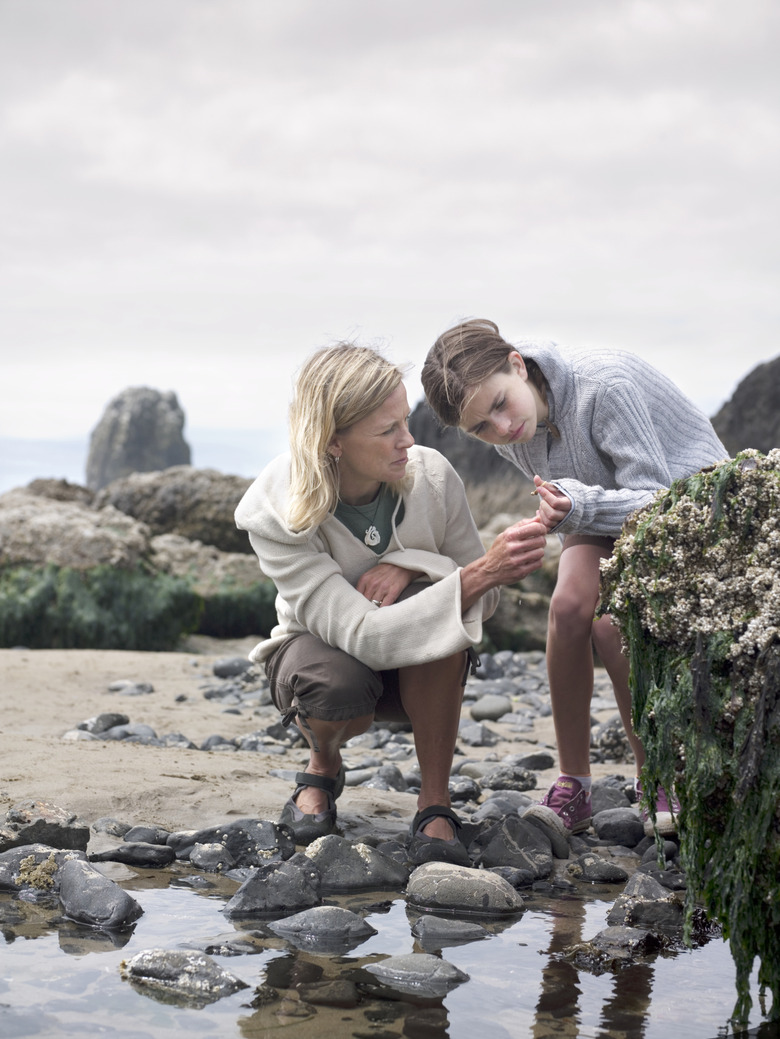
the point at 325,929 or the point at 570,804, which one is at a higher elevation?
the point at 570,804

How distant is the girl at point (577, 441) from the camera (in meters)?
3.58

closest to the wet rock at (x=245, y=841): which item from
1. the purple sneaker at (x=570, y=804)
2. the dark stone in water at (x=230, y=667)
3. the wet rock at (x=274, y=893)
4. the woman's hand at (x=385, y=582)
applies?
the wet rock at (x=274, y=893)

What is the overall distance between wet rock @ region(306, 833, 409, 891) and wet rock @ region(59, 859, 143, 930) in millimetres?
601

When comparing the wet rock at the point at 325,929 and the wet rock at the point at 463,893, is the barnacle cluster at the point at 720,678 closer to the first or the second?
the wet rock at the point at 463,893

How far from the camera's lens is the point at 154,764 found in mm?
4438

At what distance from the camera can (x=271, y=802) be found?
→ 4.03 meters

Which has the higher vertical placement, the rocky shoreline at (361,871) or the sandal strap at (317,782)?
the sandal strap at (317,782)

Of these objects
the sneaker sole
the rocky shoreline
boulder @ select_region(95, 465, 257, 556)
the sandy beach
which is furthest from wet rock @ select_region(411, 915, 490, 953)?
boulder @ select_region(95, 465, 257, 556)

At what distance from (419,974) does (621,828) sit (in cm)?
157

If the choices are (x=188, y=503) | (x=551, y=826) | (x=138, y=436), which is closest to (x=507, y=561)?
(x=551, y=826)

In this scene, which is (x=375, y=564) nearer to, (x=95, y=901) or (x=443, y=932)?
(x=443, y=932)

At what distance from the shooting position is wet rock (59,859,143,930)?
280cm

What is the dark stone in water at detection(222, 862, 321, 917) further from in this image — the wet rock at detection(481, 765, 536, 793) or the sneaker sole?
the wet rock at detection(481, 765, 536, 793)

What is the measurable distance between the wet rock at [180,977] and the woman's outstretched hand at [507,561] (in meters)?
1.48
